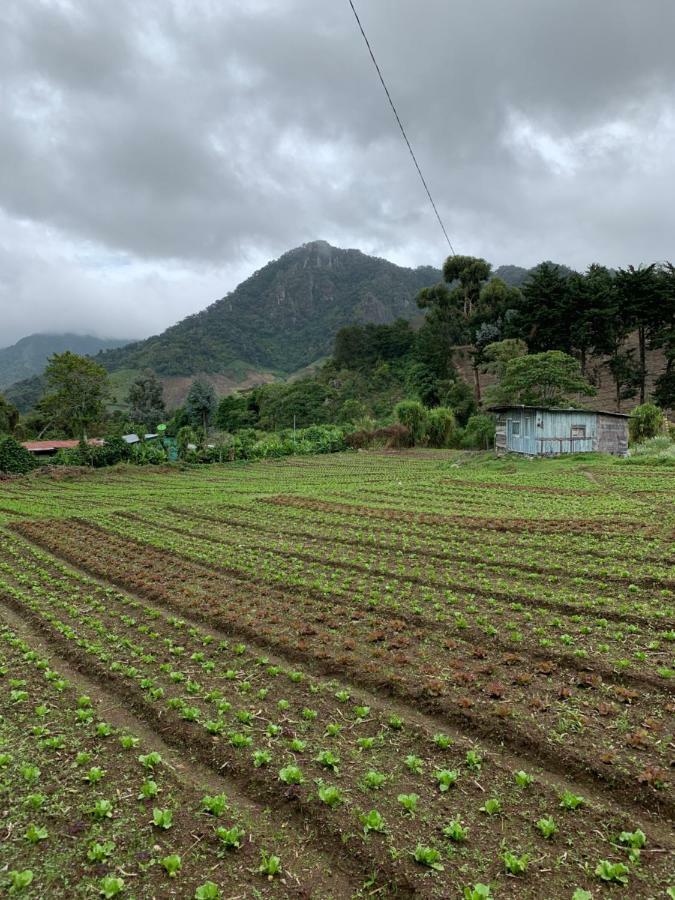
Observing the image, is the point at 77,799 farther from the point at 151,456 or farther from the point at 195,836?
the point at 151,456

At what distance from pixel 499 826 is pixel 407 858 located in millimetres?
833

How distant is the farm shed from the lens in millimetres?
32125

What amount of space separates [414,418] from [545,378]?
17592mm

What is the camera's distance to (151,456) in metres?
41.7

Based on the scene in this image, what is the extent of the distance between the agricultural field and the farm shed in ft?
64.6

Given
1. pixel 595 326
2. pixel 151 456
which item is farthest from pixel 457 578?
pixel 595 326

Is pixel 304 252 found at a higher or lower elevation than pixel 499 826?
higher

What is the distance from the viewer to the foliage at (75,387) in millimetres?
44938

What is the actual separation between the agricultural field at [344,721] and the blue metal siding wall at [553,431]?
1964cm

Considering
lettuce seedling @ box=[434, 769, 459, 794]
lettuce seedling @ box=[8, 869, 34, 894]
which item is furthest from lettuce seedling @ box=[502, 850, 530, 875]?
lettuce seedling @ box=[8, 869, 34, 894]

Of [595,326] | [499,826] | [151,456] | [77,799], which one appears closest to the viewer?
[499,826]

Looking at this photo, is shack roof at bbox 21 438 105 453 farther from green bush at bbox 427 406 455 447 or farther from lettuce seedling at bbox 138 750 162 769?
lettuce seedling at bbox 138 750 162 769

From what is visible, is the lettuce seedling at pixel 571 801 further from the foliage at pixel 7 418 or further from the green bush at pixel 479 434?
the foliage at pixel 7 418

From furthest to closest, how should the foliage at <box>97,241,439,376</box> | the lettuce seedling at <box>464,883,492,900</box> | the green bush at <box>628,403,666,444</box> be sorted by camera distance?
the foliage at <box>97,241,439,376</box>, the green bush at <box>628,403,666,444</box>, the lettuce seedling at <box>464,883,492,900</box>
